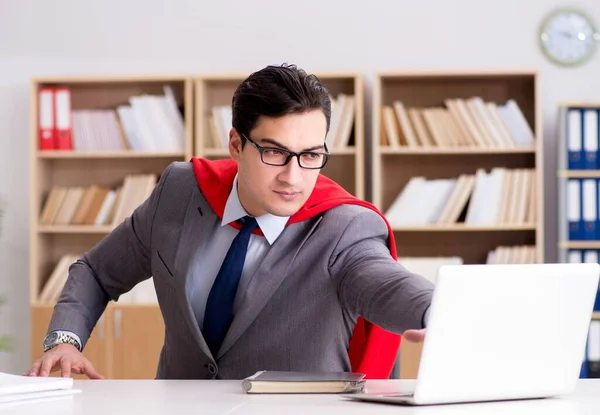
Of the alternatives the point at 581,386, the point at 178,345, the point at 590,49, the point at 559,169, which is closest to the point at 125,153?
the point at 559,169

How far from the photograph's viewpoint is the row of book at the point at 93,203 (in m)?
4.98

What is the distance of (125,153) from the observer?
4.89m

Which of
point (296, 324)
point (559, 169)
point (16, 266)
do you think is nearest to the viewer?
point (296, 324)

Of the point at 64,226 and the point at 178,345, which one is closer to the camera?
the point at 178,345

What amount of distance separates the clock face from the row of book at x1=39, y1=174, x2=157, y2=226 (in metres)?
2.21

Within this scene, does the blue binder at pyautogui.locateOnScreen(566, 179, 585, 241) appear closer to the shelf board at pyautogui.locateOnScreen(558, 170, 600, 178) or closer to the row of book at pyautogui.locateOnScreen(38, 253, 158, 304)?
the shelf board at pyautogui.locateOnScreen(558, 170, 600, 178)

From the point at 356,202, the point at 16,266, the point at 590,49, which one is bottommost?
the point at 16,266

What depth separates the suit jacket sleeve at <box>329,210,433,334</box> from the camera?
167 centimetres

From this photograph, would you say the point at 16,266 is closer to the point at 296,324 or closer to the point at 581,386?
the point at 296,324

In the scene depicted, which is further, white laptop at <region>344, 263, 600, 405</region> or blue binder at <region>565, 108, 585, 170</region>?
blue binder at <region>565, 108, 585, 170</region>

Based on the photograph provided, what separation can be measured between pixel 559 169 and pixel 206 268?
290 cm

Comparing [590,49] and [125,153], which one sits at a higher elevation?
[590,49]

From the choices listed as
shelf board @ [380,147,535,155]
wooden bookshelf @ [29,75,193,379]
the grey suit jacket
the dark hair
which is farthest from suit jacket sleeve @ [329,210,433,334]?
wooden bookshelf @ [29,75,193,379]

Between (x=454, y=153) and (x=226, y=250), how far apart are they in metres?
2.95
